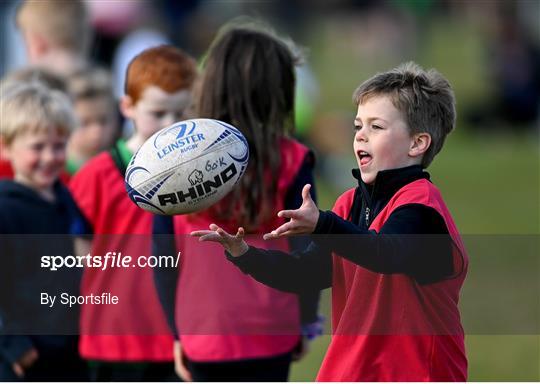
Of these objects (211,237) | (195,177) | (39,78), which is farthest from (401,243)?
(39,78)

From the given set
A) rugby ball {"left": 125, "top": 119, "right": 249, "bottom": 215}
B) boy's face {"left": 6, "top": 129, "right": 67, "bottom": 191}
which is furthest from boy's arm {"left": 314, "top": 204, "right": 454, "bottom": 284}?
boy's face {"left": 6, "top": 129, "right": 67, "bottom": 191}

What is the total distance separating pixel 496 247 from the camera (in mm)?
11688

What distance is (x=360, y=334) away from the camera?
150 inches

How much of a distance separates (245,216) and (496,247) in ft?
24.3

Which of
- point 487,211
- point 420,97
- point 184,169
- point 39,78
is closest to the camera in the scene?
point 420,97

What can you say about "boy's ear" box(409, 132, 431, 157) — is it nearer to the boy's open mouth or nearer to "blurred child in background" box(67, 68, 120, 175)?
the boy's open mouth

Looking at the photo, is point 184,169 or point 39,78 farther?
point 39,78

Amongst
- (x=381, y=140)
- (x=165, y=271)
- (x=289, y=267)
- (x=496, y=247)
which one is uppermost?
(x=381, y=140)

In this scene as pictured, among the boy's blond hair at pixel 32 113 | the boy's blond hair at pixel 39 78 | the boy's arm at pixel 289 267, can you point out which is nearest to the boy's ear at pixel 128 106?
A: the boy's blond hair at pixel 32 113

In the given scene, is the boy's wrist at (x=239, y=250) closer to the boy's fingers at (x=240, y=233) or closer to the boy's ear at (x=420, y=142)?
the boy's fingers at (x=240, y=233)

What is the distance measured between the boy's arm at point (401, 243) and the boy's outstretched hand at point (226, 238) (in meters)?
0.27

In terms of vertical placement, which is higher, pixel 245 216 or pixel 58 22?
pixel 58 22

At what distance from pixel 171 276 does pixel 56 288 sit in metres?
0.53

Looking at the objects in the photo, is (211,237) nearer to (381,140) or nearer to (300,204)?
(381,140)
